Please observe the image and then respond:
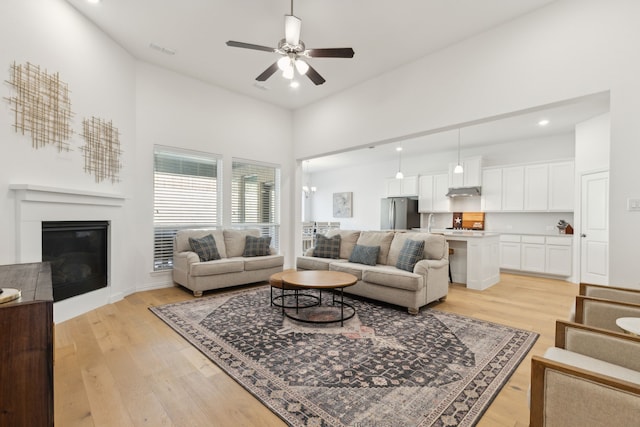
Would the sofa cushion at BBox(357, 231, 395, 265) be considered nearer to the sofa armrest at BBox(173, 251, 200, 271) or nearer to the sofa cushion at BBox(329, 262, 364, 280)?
the sofa cushion at BBox(329, 262, 364, 280)

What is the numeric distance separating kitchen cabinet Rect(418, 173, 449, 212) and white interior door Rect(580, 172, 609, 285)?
2.77m

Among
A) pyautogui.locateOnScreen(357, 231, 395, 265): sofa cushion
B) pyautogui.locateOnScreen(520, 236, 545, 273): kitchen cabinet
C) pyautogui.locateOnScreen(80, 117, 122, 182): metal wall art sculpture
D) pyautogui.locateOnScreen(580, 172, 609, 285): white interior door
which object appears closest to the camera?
pyautogui.locateOnScreen(80, 117, 122, 182): metal wall art sculpture

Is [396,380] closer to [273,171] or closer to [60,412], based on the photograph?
[60,412]

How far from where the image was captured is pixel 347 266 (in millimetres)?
4266

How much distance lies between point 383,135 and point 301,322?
3.17 metres

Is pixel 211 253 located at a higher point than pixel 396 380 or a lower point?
higher

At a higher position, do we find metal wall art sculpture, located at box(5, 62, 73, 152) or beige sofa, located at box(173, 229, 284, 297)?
metal wall art sculpture, located at box(5, 62, 73, 152)

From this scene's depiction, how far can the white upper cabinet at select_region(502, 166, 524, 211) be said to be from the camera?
21.3 ft

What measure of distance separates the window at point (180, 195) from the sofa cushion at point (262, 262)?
1.21 meters

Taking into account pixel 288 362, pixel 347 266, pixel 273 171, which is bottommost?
pixel 288 362

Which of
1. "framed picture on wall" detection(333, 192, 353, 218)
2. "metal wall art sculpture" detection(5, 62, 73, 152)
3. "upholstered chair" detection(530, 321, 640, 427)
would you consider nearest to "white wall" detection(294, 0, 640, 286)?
"upholstered chair" detection(530, 321, 640, 427)

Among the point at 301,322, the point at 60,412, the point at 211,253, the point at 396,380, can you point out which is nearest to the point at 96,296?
the point at 211,253

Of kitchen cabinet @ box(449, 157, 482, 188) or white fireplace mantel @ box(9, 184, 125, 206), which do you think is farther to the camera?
kitchen cabinet @ box(449, 157, 482, 188)

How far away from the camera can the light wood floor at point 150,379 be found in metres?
1.76
